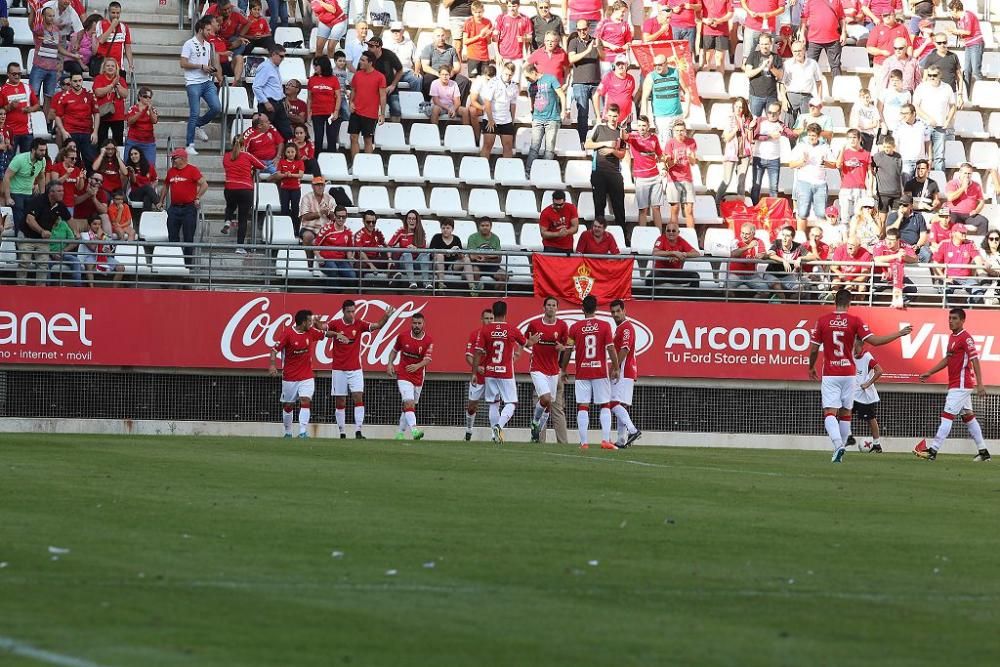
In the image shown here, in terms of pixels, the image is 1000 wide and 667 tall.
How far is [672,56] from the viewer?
3491cm

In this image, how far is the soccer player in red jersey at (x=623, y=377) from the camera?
85.5 ft

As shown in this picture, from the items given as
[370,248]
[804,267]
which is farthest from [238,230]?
[804,267]

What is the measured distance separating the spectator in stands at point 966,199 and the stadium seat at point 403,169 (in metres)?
10.1

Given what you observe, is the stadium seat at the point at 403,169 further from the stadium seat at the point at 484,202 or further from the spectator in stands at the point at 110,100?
the spectator in stands at the point at 110,100

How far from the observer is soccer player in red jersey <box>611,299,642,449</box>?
1026 inches

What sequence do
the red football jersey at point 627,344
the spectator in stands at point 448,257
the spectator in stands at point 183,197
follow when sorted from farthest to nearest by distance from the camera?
the spectator in stands at point 448,257, the spectator in stands at point 183,197, the red football jersey at point 627,344

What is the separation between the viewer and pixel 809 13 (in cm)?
3600

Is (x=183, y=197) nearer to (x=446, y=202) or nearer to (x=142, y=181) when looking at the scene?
(x=142, y=181)

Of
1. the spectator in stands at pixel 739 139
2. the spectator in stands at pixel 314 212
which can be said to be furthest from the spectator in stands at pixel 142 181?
the spectator in stands at pixel 739 139

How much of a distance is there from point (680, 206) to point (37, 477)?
18.6m

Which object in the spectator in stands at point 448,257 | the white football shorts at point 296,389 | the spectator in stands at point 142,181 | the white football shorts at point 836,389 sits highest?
the spectator in stands at point 142,181

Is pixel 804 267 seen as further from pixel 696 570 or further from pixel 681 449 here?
pixel 696 570

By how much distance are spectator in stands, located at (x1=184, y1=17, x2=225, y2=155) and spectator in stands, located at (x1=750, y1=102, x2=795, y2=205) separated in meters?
10.1

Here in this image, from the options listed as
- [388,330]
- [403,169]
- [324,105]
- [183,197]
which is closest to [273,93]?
[324,105]
